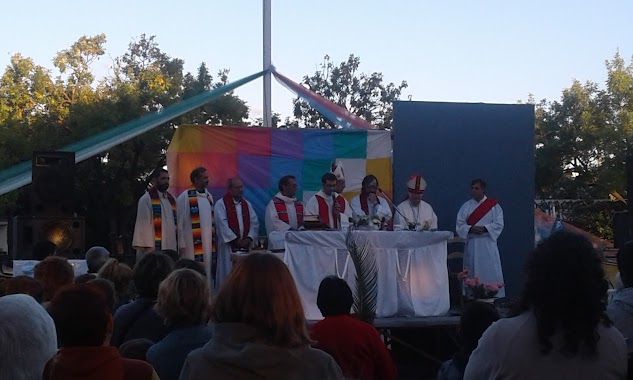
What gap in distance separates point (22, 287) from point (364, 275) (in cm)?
486

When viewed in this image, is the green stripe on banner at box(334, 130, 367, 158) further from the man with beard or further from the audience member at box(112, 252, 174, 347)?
the audience member at box(112, 252, 174, 347)

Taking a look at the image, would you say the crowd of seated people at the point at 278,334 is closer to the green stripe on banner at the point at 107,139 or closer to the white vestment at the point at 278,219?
the green stripe on banner at the point at 107,139

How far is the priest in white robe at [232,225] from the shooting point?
1124cm

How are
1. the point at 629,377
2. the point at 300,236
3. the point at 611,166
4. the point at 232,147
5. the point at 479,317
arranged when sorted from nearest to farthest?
1. the point at 629,377
2. the point at 479,317
3. the point at 300,236
4. the point at 232,147
5. the point at 611,166

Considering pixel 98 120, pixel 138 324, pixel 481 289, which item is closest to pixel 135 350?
pixel 138 324

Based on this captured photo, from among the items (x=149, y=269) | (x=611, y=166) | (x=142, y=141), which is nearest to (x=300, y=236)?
(x=149, y=269)

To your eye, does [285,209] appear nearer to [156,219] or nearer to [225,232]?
[225,232]

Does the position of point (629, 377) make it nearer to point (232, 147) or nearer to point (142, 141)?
point (232, 147)

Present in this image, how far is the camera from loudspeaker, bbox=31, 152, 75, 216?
381 inches

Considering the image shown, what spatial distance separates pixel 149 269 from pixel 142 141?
64.2 ft

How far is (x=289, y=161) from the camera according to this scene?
12.8 metres

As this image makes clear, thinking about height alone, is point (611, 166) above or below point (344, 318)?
above

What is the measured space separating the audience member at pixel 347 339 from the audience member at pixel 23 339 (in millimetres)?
1284

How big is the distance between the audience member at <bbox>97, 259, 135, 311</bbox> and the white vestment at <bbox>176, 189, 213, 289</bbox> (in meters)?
5.84
